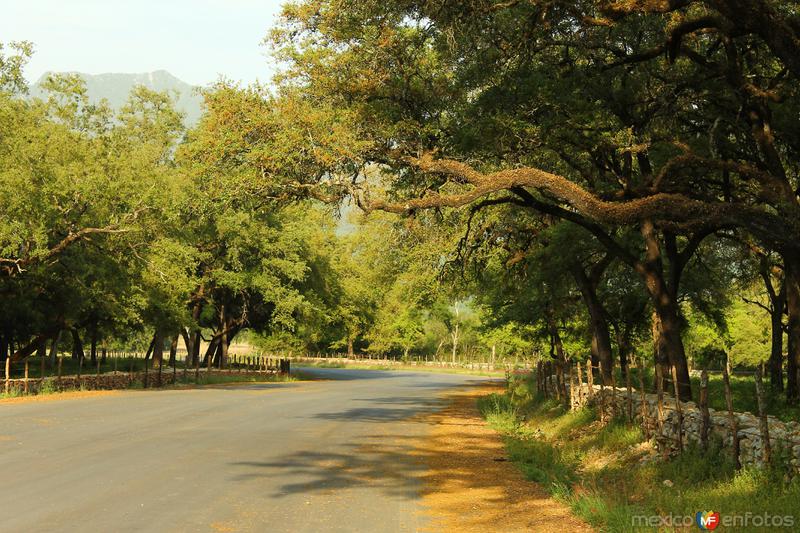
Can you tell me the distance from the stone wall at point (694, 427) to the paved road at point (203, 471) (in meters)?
4.52

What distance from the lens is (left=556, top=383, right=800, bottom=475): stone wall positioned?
10.6 m

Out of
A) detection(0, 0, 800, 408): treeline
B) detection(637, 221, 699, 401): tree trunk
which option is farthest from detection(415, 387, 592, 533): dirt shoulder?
detection(0, 0, 800, 408): treeline

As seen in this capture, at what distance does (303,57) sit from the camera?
20.7m

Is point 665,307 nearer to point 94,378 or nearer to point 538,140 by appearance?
point 538,140

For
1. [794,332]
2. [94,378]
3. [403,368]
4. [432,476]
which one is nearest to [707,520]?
[432,476]

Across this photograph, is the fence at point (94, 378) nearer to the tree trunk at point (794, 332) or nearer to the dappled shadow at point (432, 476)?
the dappled shadow at point (432, 476)

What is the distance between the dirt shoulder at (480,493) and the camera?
9.93 metres

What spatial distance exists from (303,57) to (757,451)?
46.9 ft

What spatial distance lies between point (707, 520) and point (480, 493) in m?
4.10

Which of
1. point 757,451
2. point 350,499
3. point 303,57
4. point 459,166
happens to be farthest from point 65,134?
point 757,451

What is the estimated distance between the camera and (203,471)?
504 inches

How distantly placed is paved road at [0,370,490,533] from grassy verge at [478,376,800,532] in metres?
2.32

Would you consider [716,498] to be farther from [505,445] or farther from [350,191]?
[350,191]

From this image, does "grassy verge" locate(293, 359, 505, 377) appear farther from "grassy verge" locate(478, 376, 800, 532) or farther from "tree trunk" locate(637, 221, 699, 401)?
"grassy verge" locate(478, 376, 800, 532)
